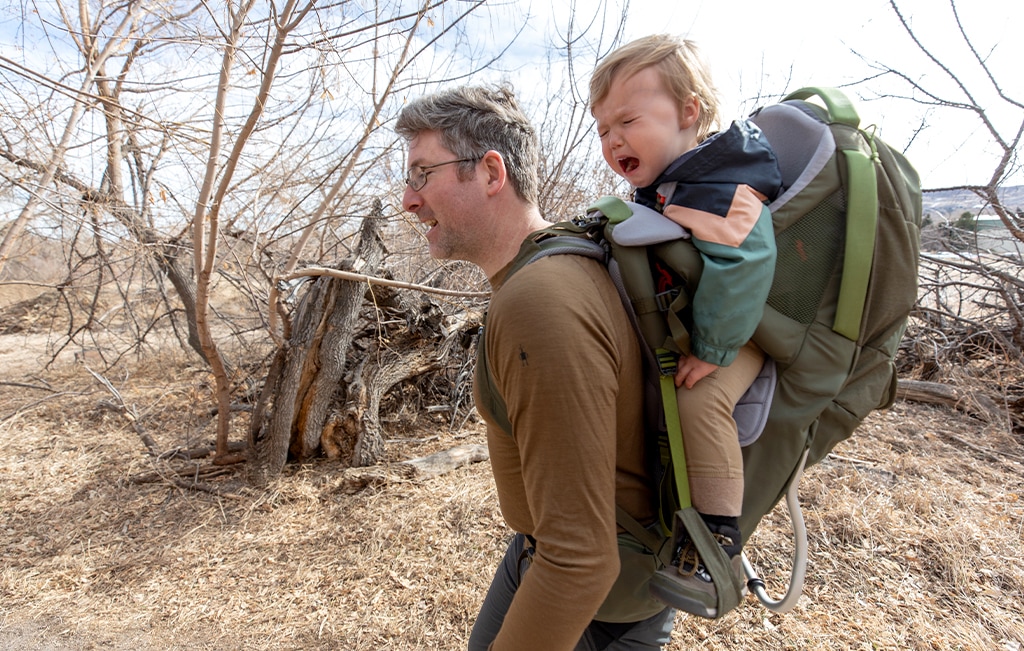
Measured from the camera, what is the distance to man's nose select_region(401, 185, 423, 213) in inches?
57.8

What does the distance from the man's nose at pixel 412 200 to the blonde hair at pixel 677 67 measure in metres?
0.60

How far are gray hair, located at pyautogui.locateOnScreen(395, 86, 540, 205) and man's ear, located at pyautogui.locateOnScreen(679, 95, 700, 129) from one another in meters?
0.40

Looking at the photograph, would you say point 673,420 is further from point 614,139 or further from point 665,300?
point 614,139

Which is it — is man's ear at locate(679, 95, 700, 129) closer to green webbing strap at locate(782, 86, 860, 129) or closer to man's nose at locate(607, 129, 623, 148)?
man's nose at locate(607, 129, 623, 148)

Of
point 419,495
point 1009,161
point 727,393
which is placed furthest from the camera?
point 1009,161

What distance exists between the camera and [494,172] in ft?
4.72

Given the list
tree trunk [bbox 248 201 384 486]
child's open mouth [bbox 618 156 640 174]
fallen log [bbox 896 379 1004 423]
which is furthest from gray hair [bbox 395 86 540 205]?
fallen log [bbox 896 379 1004 423]

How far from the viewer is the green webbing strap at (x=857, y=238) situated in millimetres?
1026

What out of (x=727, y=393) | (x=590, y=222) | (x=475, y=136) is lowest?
(x=727, y=393)

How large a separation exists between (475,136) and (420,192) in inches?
7.6

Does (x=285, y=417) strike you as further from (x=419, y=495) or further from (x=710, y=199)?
(x=710, y=199)

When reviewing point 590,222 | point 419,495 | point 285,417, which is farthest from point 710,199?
point 285,417

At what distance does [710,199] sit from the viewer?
1.15 metres

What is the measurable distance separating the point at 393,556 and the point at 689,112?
3.17 metres
